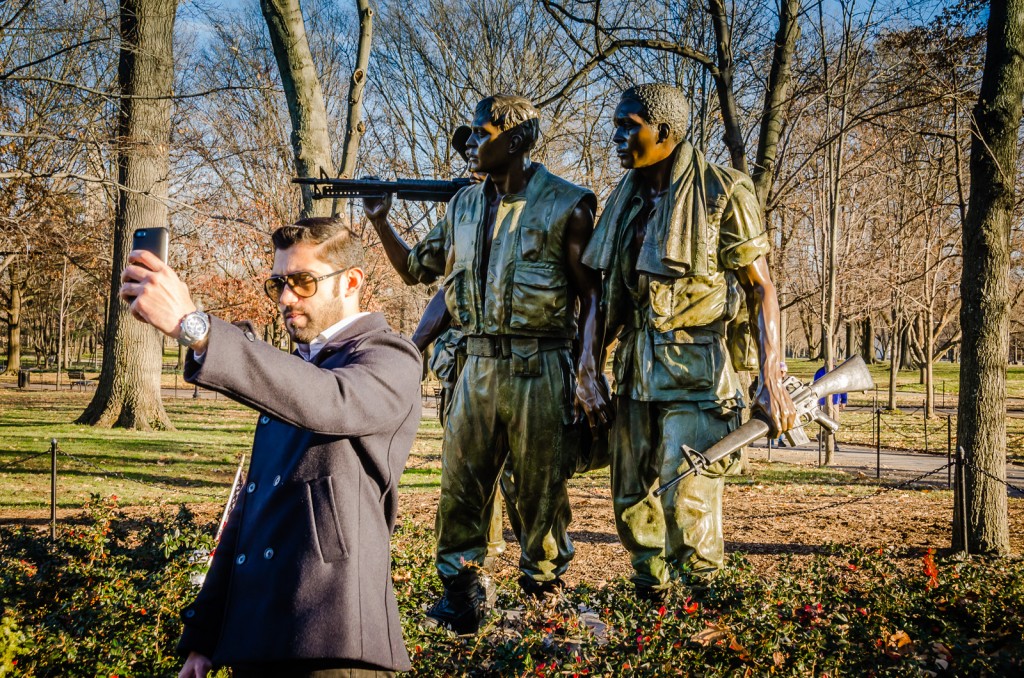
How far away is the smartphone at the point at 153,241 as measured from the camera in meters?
1.70

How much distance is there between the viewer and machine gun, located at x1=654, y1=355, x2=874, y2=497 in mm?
3650

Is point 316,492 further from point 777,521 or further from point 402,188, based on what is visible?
point 777,521

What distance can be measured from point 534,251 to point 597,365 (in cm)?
65

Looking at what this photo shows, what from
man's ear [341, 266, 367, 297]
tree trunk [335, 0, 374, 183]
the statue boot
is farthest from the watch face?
tree trunk [335, 0, 374, 183]

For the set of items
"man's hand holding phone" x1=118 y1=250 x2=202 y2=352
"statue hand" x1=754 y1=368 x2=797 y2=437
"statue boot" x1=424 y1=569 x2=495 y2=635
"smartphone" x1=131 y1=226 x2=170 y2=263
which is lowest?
"statue boot" x1=424 y1=569 x2=495 y2=635

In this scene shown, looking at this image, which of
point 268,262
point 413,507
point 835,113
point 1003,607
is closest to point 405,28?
point 268,262

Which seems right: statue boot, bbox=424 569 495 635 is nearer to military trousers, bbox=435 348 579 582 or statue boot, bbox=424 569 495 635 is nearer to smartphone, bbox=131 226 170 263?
military trousers, bbox=435 348 579 582

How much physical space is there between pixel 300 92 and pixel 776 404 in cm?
563

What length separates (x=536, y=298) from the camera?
4.12 meters

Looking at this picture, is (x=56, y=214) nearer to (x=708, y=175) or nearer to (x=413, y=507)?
(x=413, y=507)

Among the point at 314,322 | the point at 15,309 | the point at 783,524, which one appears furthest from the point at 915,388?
the point at 314,322

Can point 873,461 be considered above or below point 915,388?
below

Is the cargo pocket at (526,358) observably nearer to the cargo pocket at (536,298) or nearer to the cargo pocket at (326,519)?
the cargo pocket at (536,298)

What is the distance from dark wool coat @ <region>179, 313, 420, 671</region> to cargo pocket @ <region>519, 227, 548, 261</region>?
1953 millimetres
